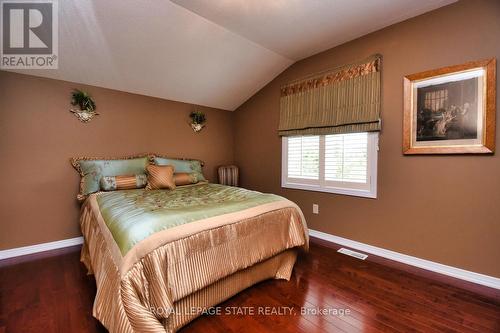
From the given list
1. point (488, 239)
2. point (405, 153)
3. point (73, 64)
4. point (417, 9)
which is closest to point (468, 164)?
point (405, 153)

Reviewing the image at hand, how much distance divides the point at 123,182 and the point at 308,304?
8.27ft

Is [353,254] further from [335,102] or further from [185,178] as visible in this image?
[185,178]

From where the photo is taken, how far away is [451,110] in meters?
2.11

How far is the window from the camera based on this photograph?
2.67 meters

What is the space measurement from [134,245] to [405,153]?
104 inches

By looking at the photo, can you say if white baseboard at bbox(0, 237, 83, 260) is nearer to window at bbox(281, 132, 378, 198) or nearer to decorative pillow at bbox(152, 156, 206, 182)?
decorative pillow at bbox(152, 156, 206, 182)

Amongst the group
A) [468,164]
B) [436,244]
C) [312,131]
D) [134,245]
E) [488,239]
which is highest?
[312,131]

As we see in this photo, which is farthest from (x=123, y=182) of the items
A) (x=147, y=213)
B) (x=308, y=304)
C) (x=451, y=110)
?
(x=451, y=110)

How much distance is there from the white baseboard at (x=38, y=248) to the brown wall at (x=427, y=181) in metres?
3.35

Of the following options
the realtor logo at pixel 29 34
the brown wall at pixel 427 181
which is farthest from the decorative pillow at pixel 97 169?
the brown wall at pixel 427 181

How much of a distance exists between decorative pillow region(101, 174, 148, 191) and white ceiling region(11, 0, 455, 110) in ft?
4.33

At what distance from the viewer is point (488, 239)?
6.43 feet

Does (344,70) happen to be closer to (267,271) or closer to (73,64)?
(267,271)

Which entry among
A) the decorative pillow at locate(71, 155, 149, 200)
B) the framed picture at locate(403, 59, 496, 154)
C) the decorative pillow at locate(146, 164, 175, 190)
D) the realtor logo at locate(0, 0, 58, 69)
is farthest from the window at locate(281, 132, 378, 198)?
the realtor logo at locate(0, 0, 58, 69)
